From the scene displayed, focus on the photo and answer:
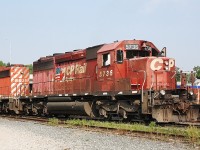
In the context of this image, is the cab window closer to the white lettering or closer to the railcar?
the white lettering

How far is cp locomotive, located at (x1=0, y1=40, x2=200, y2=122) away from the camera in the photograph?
1264cm

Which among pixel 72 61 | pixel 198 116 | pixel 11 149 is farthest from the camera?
pixel 72 61

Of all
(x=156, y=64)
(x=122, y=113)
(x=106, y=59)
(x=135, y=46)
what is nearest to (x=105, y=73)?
(x=106, y=59)

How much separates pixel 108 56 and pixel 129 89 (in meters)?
1.98

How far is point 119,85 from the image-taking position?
46.3 ft

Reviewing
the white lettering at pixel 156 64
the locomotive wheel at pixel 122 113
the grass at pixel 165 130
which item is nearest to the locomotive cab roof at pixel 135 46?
the white lettering at pixel 156 64

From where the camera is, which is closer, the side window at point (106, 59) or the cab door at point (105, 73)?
the cab door at point (105, 73)

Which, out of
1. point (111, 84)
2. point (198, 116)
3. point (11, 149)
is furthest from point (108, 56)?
point (11, 149)

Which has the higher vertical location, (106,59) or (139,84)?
(106,59)

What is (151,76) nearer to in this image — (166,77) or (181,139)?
(166,77)

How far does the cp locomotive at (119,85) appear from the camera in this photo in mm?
12641

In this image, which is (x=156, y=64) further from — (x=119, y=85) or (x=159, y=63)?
(x=119, y=85)

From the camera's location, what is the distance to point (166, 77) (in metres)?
13.7

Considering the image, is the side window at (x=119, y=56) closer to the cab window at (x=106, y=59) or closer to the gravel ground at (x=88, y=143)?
the cab window at (x=106, y=59)
